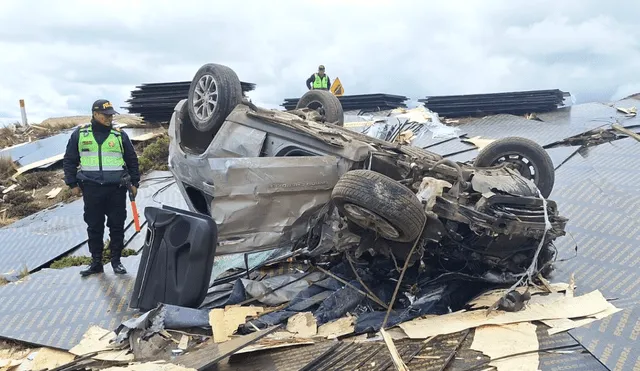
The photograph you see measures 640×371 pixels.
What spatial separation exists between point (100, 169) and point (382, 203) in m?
2.73

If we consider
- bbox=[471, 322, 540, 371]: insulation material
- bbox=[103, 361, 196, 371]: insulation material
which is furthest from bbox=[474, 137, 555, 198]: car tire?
bbox=[103, 361, 196, 371]: insulation material

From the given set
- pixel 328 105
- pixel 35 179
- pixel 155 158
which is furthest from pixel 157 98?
pixel 328 105

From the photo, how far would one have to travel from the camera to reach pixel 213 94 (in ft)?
15.8

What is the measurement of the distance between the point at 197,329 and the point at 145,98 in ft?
35.0

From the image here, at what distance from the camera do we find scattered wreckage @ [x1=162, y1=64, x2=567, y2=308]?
10.9 ft

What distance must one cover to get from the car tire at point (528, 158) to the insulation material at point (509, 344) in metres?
1.59

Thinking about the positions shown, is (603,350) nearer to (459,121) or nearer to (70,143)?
(70,143)

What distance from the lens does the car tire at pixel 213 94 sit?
4.70m

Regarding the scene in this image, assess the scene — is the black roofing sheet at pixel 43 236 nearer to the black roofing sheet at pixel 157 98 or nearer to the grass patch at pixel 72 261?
the grass patch at pixel 72 261

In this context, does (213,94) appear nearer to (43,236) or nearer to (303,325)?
(303,325)

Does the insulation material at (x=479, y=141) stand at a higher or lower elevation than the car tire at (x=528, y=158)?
lower

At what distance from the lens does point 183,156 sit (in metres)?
4.89

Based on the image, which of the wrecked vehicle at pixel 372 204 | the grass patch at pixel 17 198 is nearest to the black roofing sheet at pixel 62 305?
the wrecked vehicle at pixel 372 204

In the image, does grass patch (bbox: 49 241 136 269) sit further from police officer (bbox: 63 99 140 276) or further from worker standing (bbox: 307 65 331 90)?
worker standing (bbox: 307 65 331 90)
